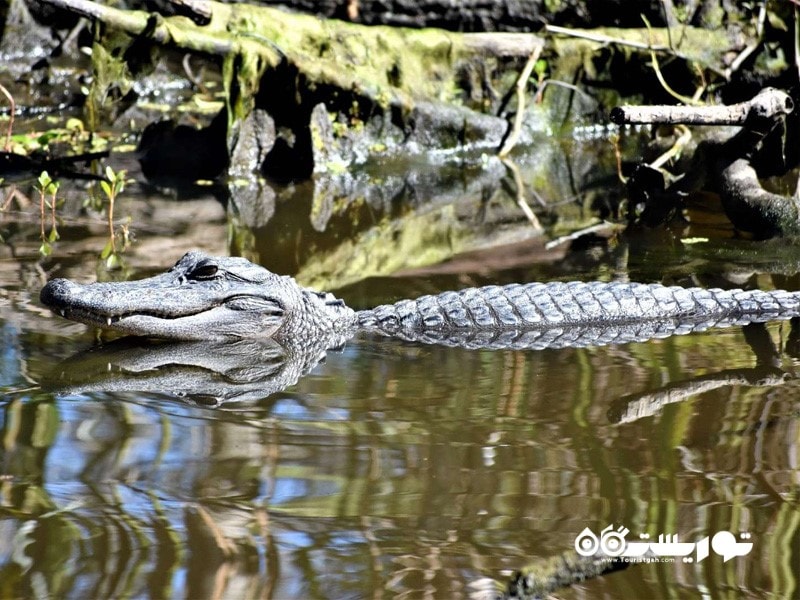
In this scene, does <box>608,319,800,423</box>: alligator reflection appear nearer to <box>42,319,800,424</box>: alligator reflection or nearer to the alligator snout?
<box>42,319,800,424</box>: alligator reflection

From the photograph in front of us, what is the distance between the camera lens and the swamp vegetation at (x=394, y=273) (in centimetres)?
301

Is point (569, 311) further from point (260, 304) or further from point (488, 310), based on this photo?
point (260, 304)

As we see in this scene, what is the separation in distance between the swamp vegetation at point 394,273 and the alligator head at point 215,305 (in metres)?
0.13

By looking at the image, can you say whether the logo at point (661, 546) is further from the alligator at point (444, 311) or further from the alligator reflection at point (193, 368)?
the alligator at point (444, 311)

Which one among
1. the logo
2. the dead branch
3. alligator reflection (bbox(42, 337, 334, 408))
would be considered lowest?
alligator reflection (bbox(42, 337, 334, 408))

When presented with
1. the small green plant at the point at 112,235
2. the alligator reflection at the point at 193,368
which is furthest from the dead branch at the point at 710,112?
the small green plant at the point at 112,235

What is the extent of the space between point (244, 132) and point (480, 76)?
296cm

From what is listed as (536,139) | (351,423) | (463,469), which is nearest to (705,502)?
(463,469)

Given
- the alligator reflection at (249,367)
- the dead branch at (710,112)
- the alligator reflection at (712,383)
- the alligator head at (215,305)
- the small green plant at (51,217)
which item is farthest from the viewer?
the small green plant at (51,217)

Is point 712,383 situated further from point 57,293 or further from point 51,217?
point 51,217

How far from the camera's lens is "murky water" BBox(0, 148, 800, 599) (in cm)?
286

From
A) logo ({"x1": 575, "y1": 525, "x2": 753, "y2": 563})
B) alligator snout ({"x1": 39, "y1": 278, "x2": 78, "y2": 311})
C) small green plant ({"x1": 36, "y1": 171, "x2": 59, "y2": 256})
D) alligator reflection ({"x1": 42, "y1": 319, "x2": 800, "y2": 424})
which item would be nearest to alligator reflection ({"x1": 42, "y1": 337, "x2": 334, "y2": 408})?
alligator reflection ({"x1": 42, "y1": 319, "x2": 800, "y2": 424})

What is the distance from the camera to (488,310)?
212 inches

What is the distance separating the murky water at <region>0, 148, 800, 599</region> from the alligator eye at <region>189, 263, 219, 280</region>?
0.35m
